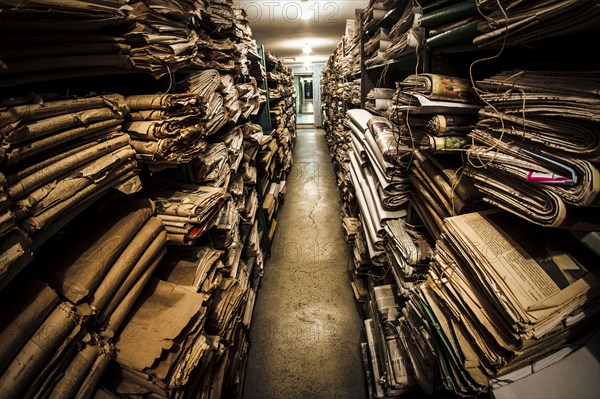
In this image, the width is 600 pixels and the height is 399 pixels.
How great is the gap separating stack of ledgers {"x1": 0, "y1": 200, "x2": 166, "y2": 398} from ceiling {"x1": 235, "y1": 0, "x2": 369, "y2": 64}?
3.89m

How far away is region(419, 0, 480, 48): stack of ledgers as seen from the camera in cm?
105

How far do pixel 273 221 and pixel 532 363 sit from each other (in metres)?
3.87

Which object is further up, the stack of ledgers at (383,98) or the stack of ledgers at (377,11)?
the stack of ledgers at (377,11)

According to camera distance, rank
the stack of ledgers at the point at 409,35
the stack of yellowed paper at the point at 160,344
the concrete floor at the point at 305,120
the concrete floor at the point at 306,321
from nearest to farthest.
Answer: the stack of yellowed paper at the point at 160,344
the stack of ledgers at the point at 409,35
the concrete floor at the point at 306,321
the concrete floor at the point at 305,120

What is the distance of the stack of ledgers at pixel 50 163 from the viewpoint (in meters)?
0.63

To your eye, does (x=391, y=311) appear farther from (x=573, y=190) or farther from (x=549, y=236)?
(x=573, y=190)

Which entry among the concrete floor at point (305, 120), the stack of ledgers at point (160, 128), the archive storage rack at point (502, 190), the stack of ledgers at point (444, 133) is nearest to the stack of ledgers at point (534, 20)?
the archive storage rack at point (502, 190)

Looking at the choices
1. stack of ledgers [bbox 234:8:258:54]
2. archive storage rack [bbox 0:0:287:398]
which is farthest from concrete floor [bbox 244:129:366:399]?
stack of ledgers [bbox 234:8:258:54]

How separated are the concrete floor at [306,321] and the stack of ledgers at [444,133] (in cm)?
176

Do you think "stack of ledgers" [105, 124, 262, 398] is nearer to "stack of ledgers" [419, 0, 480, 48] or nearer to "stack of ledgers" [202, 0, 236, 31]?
"stack of ledgers" [202, 0, 236, 31]

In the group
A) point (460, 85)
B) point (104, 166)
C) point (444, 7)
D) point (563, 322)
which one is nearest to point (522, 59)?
point (460, 85)

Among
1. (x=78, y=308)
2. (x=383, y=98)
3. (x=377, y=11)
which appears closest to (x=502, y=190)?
(x=78, y=308)

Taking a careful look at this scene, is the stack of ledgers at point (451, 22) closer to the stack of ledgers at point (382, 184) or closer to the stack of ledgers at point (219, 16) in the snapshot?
the stack of ledgers at point (382, 184)

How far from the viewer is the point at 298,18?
481 centimetres
